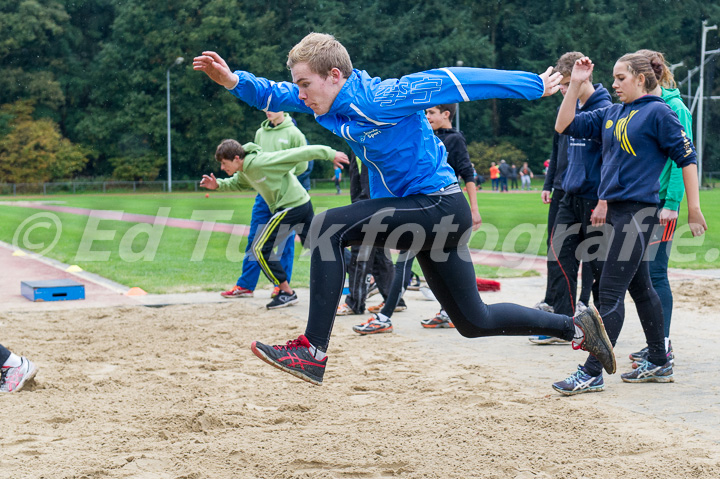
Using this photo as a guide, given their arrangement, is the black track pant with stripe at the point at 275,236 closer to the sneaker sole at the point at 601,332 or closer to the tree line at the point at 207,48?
the sneaker sole at the point at 601,332

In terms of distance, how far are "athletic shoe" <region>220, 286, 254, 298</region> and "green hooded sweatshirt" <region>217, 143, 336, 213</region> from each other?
1.33 m

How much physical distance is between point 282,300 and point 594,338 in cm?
438

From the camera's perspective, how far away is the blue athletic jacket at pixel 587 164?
5.86m

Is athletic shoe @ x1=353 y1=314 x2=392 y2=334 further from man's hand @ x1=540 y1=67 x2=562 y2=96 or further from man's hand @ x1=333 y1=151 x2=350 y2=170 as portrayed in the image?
man's hand @ x1=540 y1=67 x2=562 y2=96

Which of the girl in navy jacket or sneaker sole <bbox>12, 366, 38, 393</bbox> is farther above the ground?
the girl in navy jacket

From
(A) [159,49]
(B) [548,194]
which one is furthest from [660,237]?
(A) [159,49]

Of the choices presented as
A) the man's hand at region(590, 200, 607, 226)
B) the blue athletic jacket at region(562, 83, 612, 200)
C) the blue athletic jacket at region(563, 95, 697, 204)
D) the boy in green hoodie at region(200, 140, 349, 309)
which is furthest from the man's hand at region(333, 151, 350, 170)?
the blue athletic jacket at region(563, 95, 697, 204)

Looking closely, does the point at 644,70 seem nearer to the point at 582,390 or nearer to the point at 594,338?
the point at 594,338

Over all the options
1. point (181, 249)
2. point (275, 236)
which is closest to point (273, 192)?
point (275, 236)

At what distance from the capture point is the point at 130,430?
4203 mm

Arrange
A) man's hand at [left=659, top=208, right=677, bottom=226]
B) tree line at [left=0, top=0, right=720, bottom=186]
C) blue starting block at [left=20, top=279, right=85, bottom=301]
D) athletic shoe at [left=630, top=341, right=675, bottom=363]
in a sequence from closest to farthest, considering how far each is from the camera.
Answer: man's hand at [left=659, top=208, right=677, bottom=226] → athletic shoe at [left=630, top=341, right=675, bottom=363] → blue starting block at [left=20, top=279, right=85, bottom=301] → tree line at [left=0, top=0, right=720, bottom=186]

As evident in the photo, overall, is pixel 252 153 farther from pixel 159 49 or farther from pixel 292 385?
pixel 159 49

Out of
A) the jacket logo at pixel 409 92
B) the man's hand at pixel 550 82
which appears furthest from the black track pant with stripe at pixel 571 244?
the jacket logo at pixel 409 92

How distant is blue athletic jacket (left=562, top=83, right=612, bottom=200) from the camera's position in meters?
5.86
